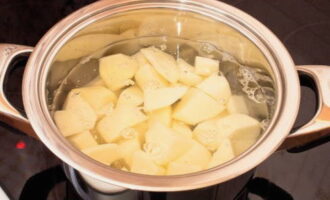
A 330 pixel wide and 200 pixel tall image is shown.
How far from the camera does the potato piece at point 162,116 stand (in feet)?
2.27

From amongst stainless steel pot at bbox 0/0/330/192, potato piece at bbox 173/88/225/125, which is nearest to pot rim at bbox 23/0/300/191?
stainless steel pot at bbox 0/0/330/192

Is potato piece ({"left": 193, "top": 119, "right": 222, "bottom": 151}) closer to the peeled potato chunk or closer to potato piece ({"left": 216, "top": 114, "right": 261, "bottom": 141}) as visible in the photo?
potato piece ({"left": 216, "top": 114, "right": 261, "bottom": 141})

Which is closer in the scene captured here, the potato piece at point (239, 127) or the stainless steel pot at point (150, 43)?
the stainless steel pot at point (150, 43)

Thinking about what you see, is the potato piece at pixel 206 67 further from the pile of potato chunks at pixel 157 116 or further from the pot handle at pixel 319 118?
the pot handle at pixel 319 118

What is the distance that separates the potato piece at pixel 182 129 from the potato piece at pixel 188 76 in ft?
0.25

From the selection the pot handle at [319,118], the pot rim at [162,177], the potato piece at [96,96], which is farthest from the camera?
the potato piece at [96,96]

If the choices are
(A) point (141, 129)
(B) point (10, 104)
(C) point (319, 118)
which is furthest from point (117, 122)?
(C) point (319, 118)

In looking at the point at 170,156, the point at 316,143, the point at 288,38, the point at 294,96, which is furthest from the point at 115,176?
the point at 288,38

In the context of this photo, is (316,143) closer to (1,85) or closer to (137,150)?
(137,150)

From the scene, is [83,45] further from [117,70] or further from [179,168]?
[179,168]

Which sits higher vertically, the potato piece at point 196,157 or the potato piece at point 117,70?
the potato piece at point 117,70

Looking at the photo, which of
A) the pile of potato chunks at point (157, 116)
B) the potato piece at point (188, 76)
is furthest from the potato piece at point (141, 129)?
the potato piece at point (188, 76)

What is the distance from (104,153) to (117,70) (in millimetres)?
171

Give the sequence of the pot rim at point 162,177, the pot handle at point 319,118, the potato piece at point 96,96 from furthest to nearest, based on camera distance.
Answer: the potato piece at point 96,96 → the pot handle at point 319,118 → the pot rim at point 162,177
